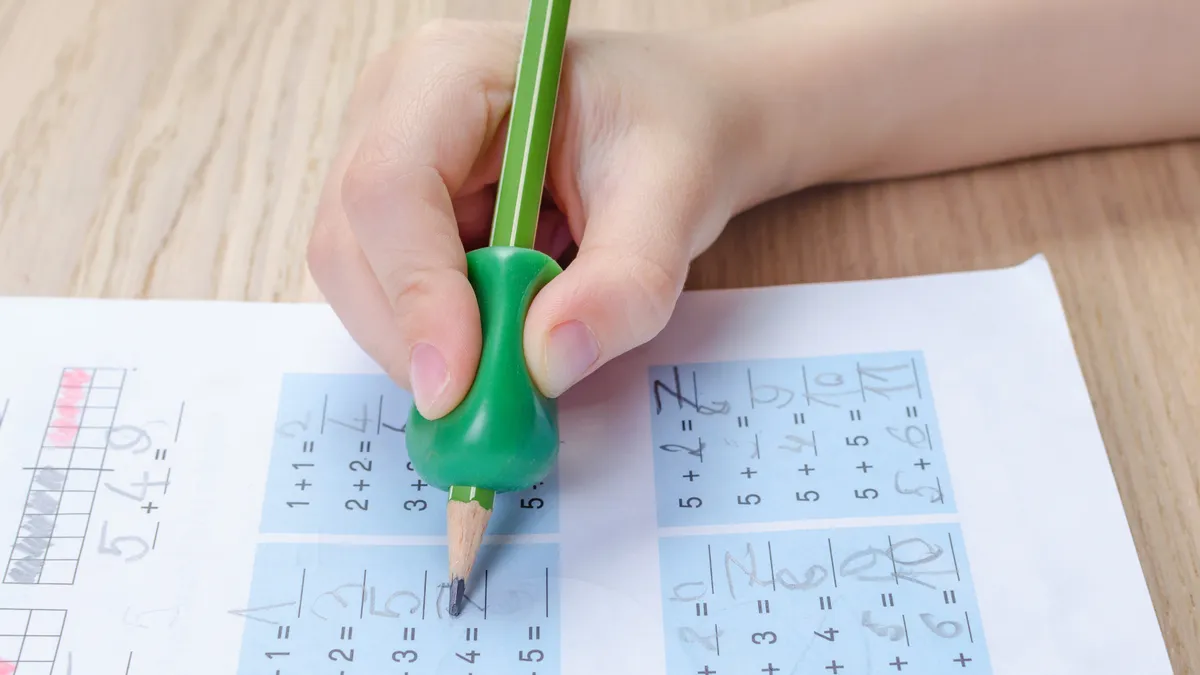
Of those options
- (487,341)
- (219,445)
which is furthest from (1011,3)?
(219,445)

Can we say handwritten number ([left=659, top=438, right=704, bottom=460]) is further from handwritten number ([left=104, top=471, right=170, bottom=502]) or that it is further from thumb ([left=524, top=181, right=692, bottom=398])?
handwritten number ([left=104, top=471, right=170, bottom=502])

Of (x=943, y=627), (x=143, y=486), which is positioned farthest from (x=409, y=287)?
(x=943, y=627)

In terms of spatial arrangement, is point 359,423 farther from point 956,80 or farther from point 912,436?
point 956,80

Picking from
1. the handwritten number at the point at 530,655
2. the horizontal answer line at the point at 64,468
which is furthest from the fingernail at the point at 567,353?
the horizontal answer line at the point at 64,468

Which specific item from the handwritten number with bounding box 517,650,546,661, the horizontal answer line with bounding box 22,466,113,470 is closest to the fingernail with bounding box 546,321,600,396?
the handwritten number with bounding box 517,650,546,661

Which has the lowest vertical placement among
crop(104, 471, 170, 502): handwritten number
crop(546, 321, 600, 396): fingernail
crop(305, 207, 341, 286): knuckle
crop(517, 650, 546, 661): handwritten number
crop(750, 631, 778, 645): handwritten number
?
crop(517, 650, 546, 661): handwritten number

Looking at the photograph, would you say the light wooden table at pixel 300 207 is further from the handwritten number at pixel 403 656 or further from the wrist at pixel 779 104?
the handwritten number at pixel 403 656

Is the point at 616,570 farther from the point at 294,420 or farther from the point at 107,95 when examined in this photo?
the point at 107,95

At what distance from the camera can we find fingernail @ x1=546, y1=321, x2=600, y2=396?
383 millimetres

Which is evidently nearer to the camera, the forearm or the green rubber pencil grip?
the green rubber pencil grip

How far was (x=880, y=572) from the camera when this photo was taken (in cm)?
42

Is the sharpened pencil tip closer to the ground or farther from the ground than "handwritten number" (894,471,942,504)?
closer to the ground

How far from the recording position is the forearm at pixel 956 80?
1.71 feet

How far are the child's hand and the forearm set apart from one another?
4cm
